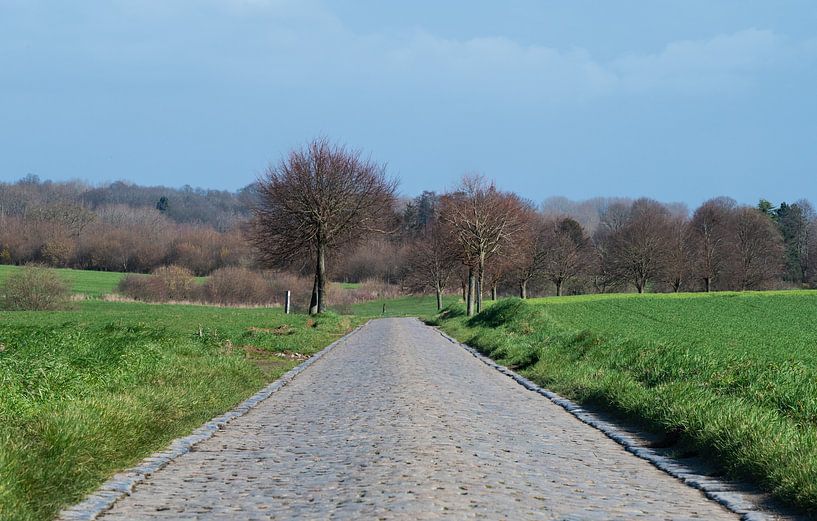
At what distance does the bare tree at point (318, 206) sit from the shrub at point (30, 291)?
13167mm

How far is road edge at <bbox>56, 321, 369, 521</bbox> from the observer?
6.39m

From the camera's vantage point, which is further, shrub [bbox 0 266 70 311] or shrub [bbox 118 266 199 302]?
shrub [bbox 118 266 199 302]

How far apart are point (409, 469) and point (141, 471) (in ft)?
8.69

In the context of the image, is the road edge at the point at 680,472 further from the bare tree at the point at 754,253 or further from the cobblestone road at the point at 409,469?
the bare tree at the point at 754,253

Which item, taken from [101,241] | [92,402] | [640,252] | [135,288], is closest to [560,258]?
[640,252]

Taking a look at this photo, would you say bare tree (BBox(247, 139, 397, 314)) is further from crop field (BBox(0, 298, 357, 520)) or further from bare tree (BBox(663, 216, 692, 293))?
bare tree (BBox(663, 216, 692, 293))

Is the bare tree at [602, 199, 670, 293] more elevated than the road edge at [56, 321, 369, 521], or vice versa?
the bare tree at [602, 199, 670, 293]

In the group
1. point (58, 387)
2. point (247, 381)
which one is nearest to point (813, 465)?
point (58, 387)

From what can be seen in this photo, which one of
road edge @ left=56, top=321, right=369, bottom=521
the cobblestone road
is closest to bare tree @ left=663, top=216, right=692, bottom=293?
the cobblestone road

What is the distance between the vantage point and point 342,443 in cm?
945

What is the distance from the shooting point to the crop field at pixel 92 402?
676 cm

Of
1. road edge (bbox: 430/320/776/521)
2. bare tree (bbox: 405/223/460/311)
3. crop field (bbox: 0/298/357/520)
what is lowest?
road edge (bbox: 430/320/776/521)

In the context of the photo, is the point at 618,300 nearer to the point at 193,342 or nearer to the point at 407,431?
the point at 193,342

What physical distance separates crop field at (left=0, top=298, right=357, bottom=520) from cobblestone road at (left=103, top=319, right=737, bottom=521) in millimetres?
592
